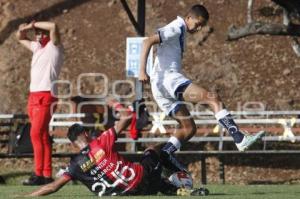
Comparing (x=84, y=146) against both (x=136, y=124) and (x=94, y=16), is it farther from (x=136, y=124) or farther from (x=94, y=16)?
(x=94, y=16)

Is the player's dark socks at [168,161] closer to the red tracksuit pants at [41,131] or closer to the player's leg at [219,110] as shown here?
the player's leg at [219,110]

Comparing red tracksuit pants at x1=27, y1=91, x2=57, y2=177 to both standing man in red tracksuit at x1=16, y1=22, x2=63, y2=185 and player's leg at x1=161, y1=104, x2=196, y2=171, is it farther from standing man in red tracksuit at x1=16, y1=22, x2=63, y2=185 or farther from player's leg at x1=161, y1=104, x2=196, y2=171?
player's leg at x1=161, y1=104, x2=196, y2=171

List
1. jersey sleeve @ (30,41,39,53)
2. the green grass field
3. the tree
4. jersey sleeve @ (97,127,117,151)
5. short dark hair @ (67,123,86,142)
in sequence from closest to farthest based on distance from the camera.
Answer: short dark hair @ (67,123,86,142), jersey sleeve @ (97,127,117,151), the green grass field, jersey sleeve @ (30,41,39,53), the tree

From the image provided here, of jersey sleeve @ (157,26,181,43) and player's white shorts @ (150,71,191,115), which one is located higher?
jersey sleeve @ (157,26,181,43)

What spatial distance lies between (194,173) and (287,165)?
1.68m

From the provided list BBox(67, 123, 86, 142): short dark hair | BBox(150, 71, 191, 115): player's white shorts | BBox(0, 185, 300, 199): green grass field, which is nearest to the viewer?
BBox(67, 123, 86, 142): short dark hair

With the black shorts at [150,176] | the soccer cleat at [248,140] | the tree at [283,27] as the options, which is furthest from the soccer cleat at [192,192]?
the tree at [283,27]

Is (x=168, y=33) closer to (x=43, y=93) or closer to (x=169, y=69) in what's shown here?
(x=169, y=69)

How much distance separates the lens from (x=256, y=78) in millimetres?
19547

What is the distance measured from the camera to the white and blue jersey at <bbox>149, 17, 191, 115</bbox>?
1082 cm

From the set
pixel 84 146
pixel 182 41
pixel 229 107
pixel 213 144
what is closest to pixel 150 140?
pixel 213 144

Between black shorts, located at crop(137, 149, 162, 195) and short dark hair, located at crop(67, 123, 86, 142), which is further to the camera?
black shorts, located at crop(137, 149, 162, 195)

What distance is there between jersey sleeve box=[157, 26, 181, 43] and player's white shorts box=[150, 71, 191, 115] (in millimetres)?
409

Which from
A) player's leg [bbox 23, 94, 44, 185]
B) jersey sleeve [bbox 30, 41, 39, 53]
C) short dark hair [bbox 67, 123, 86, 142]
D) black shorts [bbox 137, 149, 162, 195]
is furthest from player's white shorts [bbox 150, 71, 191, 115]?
jersey sleeve [bbox 30, 41, 39, 53]
